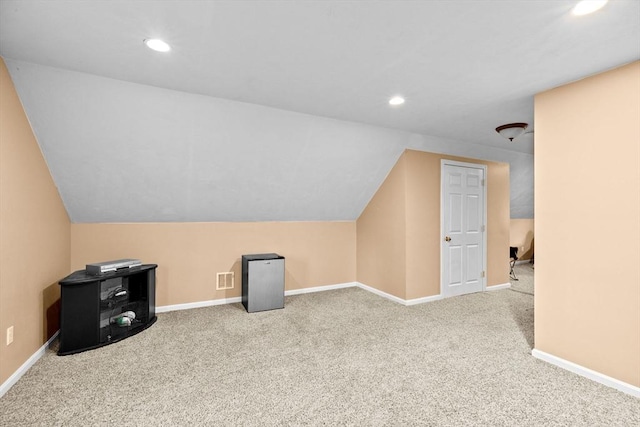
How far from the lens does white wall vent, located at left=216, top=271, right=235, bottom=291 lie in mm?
4301

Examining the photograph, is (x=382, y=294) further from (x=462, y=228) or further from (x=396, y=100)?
(x=396, y=100)

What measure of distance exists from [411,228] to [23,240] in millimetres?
4076

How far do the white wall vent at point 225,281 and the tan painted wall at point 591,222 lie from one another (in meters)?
3.58

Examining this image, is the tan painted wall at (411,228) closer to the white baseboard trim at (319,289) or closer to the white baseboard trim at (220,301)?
the white baseboard trim at (319,289)

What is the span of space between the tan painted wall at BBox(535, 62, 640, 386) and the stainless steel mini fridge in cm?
284

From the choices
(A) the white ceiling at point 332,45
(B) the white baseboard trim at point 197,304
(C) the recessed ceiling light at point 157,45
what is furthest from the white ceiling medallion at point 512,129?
(B) the white baseboard trim at point 197,304

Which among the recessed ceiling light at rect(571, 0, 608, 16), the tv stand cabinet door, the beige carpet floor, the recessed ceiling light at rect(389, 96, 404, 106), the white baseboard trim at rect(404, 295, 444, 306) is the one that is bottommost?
the beige carpet floor

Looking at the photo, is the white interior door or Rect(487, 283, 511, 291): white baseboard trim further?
Rect(487, 283, 511, 291): white baseboard trim

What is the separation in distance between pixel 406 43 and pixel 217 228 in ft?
10.9

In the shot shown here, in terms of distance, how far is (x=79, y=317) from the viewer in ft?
9.16

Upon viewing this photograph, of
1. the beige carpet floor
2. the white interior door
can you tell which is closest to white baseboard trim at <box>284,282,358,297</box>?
the beige carpet floor

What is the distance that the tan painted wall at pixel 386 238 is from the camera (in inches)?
171

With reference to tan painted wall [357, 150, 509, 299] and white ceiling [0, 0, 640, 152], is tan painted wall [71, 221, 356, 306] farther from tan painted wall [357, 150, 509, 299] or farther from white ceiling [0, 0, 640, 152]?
white ceiling [0, 0, 640, 152]

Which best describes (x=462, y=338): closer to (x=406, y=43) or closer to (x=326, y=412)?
(x=326, y=412)
